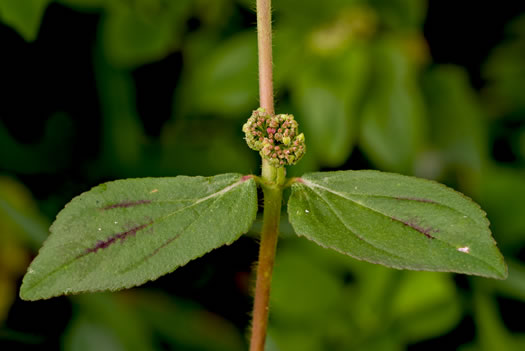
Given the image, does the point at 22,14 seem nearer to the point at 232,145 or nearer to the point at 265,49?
the point at 265,49

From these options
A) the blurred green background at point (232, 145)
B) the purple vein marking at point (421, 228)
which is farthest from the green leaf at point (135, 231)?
the blurred green background at point (232, 145)

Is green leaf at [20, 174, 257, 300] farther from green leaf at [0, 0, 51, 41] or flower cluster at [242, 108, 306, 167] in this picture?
green leaf at [0, 0, 51, 41]

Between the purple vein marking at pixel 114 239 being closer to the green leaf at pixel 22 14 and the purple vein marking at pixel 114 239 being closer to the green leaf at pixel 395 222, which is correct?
the green leaf at pixel 395 222

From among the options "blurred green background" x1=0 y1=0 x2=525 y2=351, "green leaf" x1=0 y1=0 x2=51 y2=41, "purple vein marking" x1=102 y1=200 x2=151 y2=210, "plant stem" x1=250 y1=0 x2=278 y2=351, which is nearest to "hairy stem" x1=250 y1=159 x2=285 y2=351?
"plant stem" x1=250 y1=0 x2=278 y2=351

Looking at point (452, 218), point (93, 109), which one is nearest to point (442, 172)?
point (93, 109)

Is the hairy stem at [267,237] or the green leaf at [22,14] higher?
the green leaf at [22,14]

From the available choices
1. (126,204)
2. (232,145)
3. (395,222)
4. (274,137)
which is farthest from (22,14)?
(232,145)

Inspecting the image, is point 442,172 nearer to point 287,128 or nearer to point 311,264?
point 311,264
